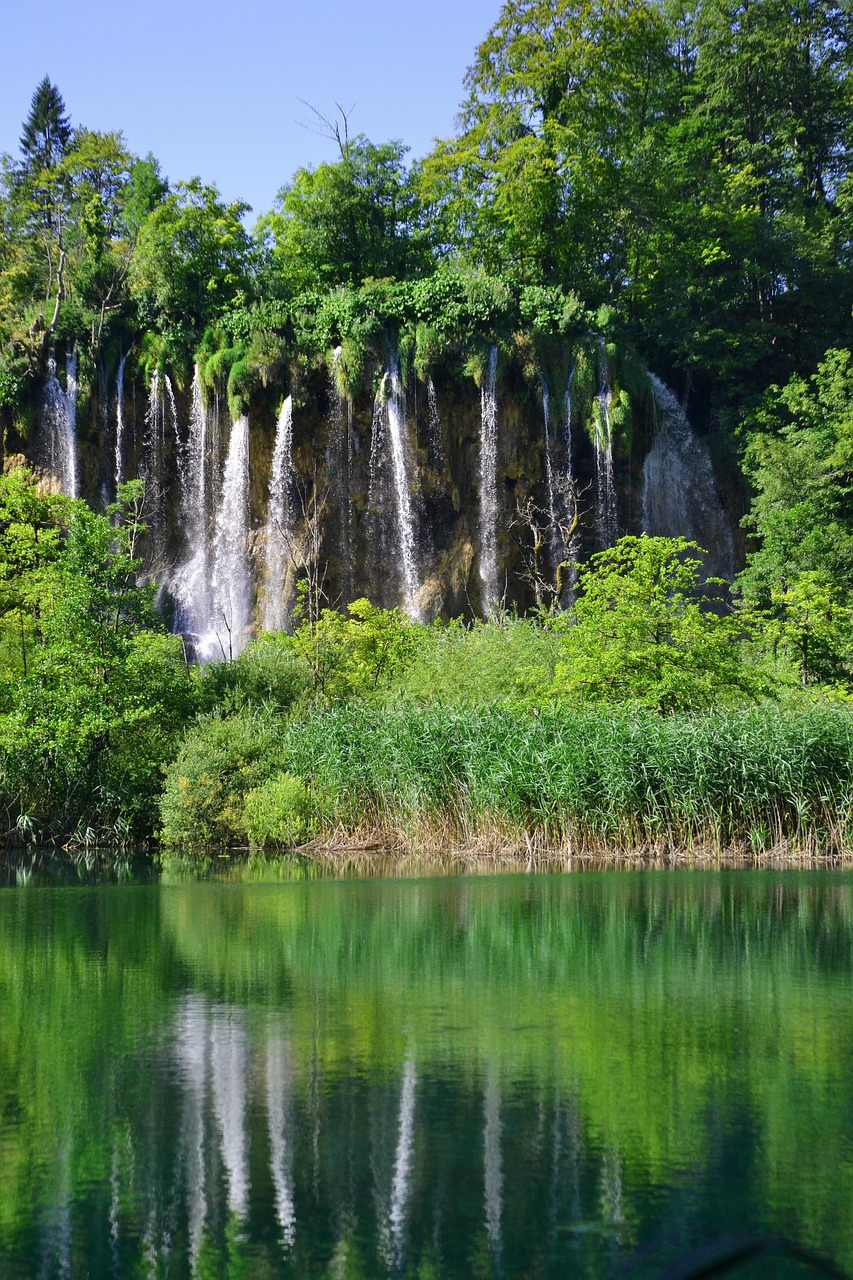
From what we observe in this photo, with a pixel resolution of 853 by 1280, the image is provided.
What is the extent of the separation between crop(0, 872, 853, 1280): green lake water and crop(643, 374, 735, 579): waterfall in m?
27.8

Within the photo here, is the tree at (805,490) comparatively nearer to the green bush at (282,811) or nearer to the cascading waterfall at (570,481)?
the cascading waterfall at (570,481)

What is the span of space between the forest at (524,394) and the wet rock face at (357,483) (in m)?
0.34

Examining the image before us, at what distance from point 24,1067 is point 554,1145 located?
3.05m

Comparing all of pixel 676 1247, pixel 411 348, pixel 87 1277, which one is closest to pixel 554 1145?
pixel 676 1247

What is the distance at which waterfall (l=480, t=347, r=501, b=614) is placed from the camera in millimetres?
36188

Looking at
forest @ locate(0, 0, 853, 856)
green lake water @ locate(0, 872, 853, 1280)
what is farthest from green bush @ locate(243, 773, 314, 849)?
green lake water @ locate(0, 872, 853, 1280)

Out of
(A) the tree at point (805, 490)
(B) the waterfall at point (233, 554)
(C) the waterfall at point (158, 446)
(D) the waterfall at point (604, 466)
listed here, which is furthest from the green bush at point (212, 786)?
(D) the waterfall at point (604, 466)

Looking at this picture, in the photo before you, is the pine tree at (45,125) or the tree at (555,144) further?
the pine tree at (45,125)

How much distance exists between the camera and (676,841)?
1864cm

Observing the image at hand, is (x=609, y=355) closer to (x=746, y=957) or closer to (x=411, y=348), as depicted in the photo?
(x=411, y=348)

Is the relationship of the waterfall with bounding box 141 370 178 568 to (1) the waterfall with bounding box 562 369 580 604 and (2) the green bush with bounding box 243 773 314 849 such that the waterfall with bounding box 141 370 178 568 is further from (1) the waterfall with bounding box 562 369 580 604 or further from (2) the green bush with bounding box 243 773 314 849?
(2) the green bush with bounding box 243 773 314 849

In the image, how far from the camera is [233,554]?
35906 millimetres

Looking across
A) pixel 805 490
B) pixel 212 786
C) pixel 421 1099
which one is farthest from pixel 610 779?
pixel 805 490

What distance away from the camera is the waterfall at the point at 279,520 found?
3534 cm
